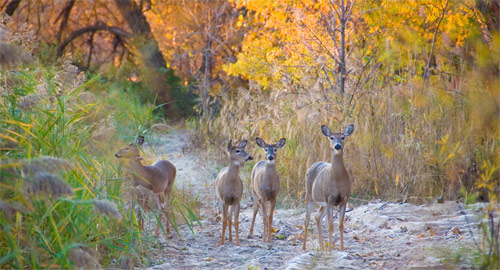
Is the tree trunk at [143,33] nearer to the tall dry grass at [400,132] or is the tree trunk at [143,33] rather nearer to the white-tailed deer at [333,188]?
the tall dry grass at [400,132]

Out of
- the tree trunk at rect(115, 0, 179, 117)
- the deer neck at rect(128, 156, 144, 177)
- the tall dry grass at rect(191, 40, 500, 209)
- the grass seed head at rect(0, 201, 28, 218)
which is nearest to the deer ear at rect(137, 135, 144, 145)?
the deer neck at rect(128, 156, 144, 177)

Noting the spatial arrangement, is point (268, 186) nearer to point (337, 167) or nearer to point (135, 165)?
point (337, 167)

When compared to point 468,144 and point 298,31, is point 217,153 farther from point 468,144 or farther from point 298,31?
point 468,144

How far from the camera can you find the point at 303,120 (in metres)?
10.9

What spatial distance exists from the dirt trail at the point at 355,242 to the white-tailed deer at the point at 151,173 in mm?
546

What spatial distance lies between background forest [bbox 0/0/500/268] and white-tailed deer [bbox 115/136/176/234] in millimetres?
236

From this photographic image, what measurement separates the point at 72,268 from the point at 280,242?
3.44 metres

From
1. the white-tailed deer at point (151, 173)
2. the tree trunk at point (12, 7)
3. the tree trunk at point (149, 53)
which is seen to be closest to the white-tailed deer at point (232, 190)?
the white-tailed deer at point (151, 173)

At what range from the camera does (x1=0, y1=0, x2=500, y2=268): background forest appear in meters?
5.35

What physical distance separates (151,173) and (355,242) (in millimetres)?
2656

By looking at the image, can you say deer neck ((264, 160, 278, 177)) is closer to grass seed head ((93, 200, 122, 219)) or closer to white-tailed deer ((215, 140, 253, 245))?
white-tailed deer ((215, 140, 253, 245))

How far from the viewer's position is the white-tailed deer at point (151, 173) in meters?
8.34

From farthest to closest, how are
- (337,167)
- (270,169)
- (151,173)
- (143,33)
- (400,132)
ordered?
1. (143,33)
2. (400,132)
3. (151,173)
4. (270,169)
5. (337,167)

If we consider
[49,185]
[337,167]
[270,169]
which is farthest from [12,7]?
[49,185]
